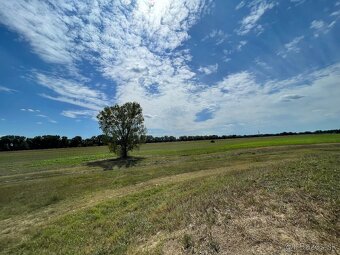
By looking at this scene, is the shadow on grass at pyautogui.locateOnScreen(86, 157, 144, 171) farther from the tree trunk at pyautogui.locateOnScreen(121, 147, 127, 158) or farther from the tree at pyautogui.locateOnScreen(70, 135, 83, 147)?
the tree at pyautogui.locateOnScreen(70, 135, 83, 147)

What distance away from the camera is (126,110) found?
182 ft

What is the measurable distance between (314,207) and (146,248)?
20.7 feet

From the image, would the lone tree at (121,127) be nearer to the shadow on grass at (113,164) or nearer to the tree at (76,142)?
the shadow on grass at (113,164)

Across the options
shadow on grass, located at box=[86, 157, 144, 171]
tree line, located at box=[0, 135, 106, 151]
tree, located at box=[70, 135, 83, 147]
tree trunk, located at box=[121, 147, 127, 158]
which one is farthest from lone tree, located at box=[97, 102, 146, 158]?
tree, located at box=[70, 135, 83, 147]

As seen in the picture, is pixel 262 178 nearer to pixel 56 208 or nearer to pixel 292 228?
pixel 292 228

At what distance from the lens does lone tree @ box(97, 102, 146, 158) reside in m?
54.6

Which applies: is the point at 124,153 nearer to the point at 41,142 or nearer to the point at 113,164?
the point at 113,164

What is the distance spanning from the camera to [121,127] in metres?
55.1

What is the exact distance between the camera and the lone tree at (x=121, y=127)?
2151 inches

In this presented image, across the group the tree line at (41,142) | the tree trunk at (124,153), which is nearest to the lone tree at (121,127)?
the tree trunk at (124,153)

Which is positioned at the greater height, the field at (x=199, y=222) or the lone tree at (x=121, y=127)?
the lone tree at (x=121, y=127)

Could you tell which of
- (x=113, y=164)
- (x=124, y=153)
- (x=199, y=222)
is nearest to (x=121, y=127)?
(x=124, y=153)

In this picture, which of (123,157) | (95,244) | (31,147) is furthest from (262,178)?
(31,147)

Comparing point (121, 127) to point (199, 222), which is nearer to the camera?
point (199, 222)
